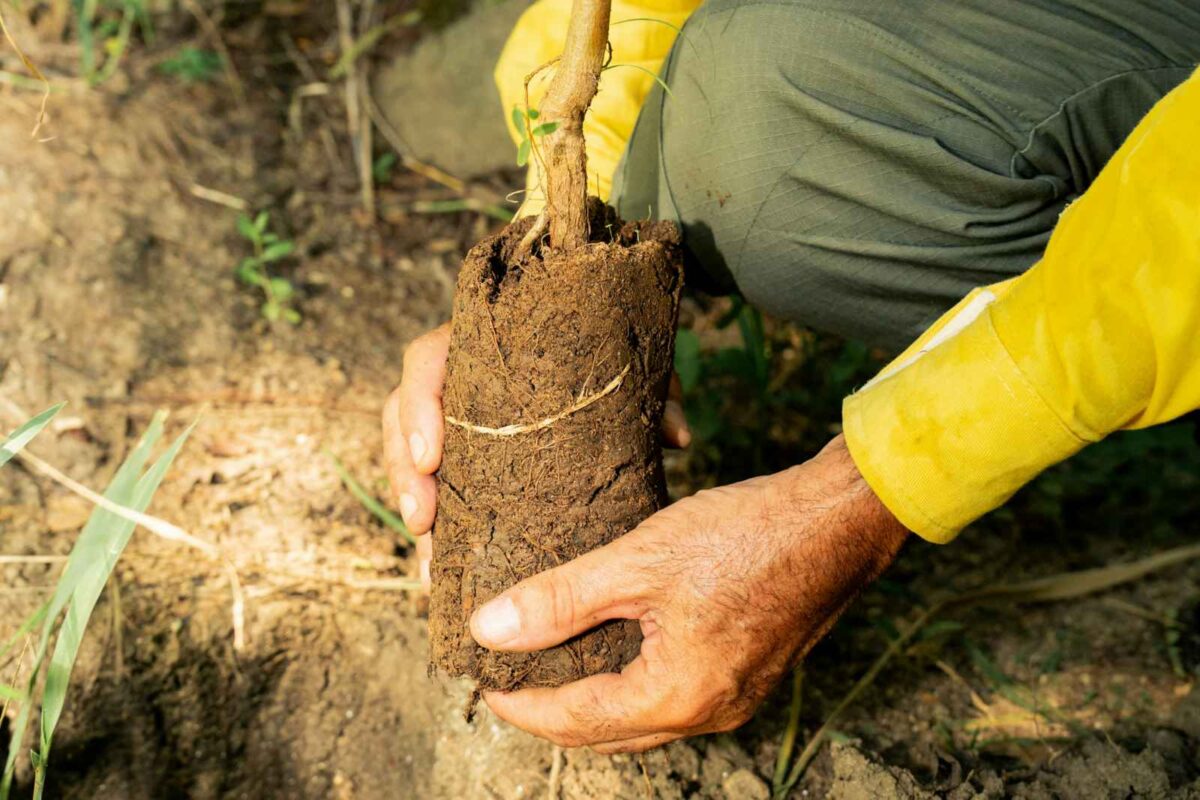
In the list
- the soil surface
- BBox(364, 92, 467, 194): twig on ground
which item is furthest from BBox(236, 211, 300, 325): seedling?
BBox(364, 92, 467, 194): twig on ground

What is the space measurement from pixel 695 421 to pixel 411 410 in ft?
2.48

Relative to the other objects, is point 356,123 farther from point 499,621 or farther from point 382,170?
point 499,621

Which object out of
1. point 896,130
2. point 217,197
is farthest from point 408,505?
point 217,197

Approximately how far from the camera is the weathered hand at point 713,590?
4.11ft

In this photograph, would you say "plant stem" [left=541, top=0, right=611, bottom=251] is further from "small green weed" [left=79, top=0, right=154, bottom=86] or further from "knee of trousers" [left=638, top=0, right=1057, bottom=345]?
"small green weed" [left=79, top=0, right=154, bottom=86]

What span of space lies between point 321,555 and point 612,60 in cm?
101

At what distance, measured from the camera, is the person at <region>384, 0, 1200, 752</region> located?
1.10 m

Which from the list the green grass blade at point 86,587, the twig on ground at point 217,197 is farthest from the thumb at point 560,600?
the twig on ground at point 217,197

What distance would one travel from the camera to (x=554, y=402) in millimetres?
1340

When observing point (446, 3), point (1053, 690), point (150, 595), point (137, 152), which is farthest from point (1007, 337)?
point (446, 3)

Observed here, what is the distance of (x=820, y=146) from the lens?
153 cm

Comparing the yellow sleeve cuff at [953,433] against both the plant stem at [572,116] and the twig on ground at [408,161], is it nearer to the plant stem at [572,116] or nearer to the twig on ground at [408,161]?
the plant stem at [572,116]

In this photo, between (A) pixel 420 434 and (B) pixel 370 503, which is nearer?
(A) pixel 420 434

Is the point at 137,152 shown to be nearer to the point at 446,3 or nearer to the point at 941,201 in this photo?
the point at 446,3
